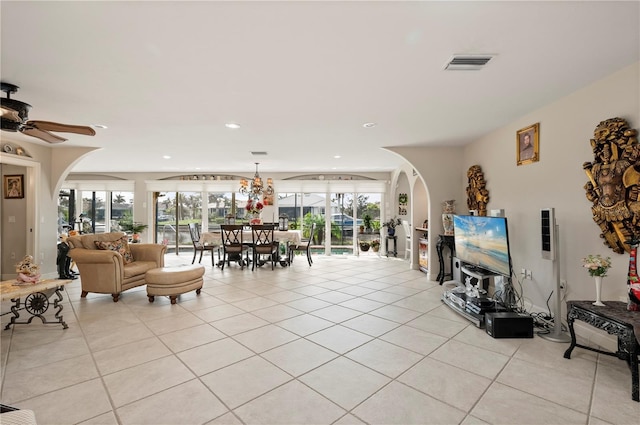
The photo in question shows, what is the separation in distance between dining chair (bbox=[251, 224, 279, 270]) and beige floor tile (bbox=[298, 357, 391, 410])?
4.15 metres

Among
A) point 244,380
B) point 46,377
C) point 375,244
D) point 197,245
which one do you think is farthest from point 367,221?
point 46,377

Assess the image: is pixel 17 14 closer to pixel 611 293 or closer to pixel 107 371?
pixel 107 371

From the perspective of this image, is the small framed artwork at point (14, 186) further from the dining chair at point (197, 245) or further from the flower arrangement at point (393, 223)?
the flower arrangement at point (393, 223)

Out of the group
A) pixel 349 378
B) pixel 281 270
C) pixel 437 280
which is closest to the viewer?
pixel 349 378

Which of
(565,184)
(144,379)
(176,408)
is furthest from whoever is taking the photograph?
(565,184)

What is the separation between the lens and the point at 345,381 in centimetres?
214

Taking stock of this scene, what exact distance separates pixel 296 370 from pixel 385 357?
770 mm

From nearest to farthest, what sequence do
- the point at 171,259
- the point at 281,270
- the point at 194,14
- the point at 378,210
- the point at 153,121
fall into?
the point at 194,14 < the point at 153,121 < the point at 281,270 < the point at 171,259 < the point at 378,210

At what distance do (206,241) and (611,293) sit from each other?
666 centimetres

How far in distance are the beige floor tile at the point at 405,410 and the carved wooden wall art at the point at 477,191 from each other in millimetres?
3457

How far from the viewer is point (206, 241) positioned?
6730mm

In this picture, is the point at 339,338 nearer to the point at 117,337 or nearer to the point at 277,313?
the point at 277,313

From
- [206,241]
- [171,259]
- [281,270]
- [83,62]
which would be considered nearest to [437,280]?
[281,270]

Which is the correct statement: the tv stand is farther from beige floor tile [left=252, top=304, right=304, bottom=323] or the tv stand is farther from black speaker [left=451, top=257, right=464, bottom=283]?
beige floor tile [left=252, top=304, right=304, bottom=323]
